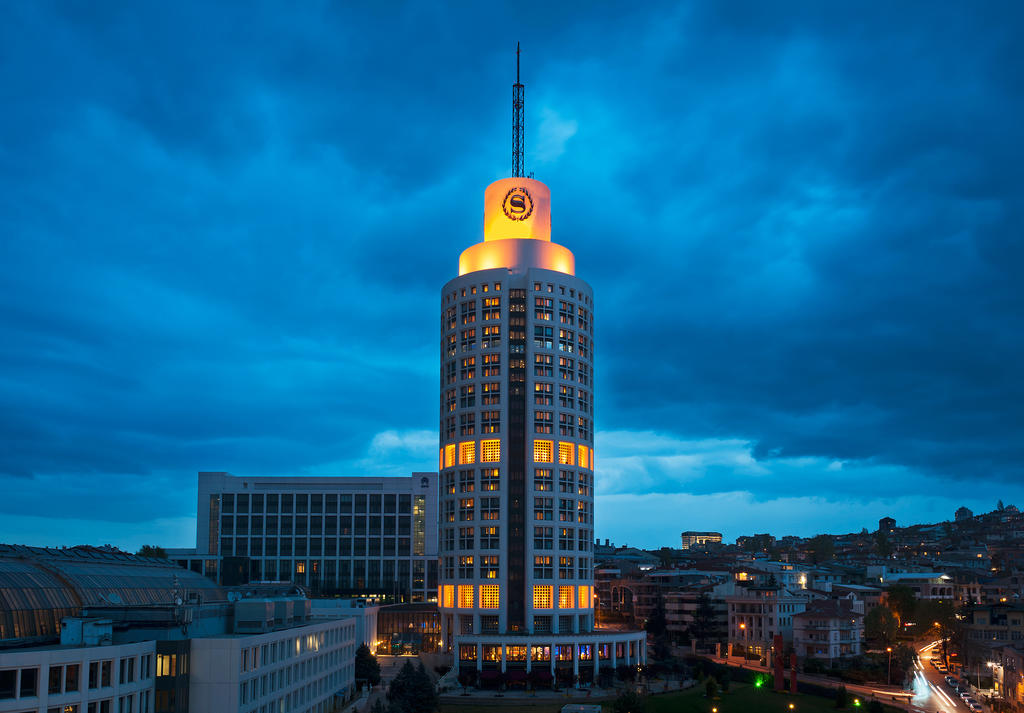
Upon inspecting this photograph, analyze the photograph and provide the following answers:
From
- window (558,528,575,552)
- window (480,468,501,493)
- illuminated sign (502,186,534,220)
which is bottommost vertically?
window (558,528,575,552)

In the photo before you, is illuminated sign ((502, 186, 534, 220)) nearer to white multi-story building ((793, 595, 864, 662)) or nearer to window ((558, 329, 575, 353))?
window ((558, 329, 575, 353))

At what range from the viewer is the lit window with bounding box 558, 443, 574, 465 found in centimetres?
16409

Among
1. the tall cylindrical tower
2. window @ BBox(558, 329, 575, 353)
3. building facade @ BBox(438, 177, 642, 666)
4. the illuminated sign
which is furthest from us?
the illuminated sign

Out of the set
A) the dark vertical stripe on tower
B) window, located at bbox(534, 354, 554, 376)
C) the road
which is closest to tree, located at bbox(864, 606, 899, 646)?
the road

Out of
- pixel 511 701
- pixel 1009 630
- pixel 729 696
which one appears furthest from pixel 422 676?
pixel 1009 630

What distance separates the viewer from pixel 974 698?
5192 inches

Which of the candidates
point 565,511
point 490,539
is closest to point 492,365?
point 565,511

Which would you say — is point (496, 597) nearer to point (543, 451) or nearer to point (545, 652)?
point (545, 652)

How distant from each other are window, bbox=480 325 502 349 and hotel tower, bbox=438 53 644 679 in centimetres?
22

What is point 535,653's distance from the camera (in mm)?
147750

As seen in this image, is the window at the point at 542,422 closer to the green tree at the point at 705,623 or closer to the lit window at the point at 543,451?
the lit window at the point at 543,451

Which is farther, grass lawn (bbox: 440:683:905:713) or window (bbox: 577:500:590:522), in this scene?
window (bbox: 577:500:590:522)

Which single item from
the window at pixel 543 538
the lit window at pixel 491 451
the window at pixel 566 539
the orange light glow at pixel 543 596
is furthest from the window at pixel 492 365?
the orange light glow at pixel 543 596

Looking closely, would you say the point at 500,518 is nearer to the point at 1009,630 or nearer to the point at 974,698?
the point at 974,698
